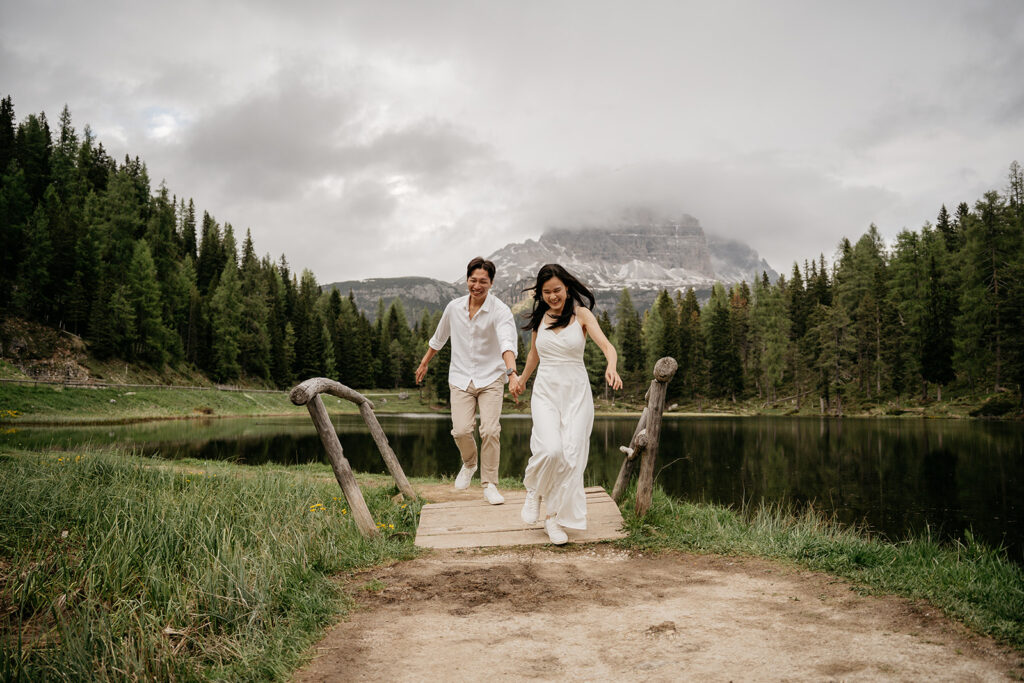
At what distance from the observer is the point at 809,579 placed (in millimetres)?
5305

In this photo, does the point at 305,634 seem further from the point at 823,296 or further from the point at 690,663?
the point at 823,296

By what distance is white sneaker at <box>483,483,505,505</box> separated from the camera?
309 inches

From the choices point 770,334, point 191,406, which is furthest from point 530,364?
point 770,334

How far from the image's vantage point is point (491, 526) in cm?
702

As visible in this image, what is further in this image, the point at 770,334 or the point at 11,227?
the point at 770,334

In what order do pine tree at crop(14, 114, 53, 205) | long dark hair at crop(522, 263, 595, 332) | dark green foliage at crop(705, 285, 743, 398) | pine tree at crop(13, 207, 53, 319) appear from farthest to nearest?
1. dark green foliage at crop(705, 285, 743, 398)
2. pine tree at crop(14, 114, 53, 205)
3. pine tree at crop(13, 207, 53, 319)
4. long dark hair at crop(522, 263, 595, 332)

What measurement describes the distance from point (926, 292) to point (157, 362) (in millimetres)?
73525

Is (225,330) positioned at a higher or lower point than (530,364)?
higher

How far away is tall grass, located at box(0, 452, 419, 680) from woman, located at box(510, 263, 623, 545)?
1.71 metres

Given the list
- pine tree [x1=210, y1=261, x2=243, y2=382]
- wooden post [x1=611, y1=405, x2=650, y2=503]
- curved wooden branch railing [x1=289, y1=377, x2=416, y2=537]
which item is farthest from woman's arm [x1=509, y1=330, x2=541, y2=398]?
pine tree [x1=210, y1=261, x2=243, y2=382]

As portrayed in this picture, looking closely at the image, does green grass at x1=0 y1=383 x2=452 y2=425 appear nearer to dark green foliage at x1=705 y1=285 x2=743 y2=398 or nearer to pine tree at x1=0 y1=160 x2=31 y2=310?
pine tree at x1=0 y1=160 x2=31 y2=310

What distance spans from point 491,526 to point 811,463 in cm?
1846

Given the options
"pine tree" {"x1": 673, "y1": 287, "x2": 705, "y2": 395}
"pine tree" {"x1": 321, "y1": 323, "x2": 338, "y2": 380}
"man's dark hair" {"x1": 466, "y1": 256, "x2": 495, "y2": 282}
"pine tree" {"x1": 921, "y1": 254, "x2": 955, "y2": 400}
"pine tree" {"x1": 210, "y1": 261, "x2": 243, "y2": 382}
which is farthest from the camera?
"pine tree" {"x1": 321, "y1": 323, "x2": 338, "y2": 380}

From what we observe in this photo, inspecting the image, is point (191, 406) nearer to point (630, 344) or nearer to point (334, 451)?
point (334, 451)
